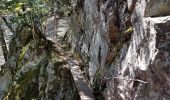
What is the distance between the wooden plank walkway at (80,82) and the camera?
9.26m

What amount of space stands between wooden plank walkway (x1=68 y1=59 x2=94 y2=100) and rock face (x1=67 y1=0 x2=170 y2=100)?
0.29m

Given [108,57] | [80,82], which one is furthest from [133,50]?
[80,82]

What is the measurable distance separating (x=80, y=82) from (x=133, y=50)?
4.75m

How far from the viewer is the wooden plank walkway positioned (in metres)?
9.26

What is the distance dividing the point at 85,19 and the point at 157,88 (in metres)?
9.06

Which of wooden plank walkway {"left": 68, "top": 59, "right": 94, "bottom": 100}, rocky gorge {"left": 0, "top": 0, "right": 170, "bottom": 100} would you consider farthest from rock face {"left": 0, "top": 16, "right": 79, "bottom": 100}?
wooden plank walkway {"left": 68, "top": 59, "right": 94, "bottom": 100}

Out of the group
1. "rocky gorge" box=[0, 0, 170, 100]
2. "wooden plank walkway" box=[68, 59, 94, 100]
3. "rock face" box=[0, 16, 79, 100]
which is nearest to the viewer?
"rocky gorge" box=[0, 0, 170, 100]

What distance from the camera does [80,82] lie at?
10.5 metres

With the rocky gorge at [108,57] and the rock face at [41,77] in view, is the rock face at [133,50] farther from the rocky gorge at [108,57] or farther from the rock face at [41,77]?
the rock face at [41,77]

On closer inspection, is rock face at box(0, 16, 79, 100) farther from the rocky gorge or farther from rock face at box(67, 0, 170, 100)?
rock face at box(67, 0, 170, 100)

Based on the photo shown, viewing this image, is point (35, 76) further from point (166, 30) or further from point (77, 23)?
point (166, 30)

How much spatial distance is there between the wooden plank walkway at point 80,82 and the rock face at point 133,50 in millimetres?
290

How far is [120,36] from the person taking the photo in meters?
7.76

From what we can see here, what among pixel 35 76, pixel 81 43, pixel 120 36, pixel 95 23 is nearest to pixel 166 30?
pixel 120 36
